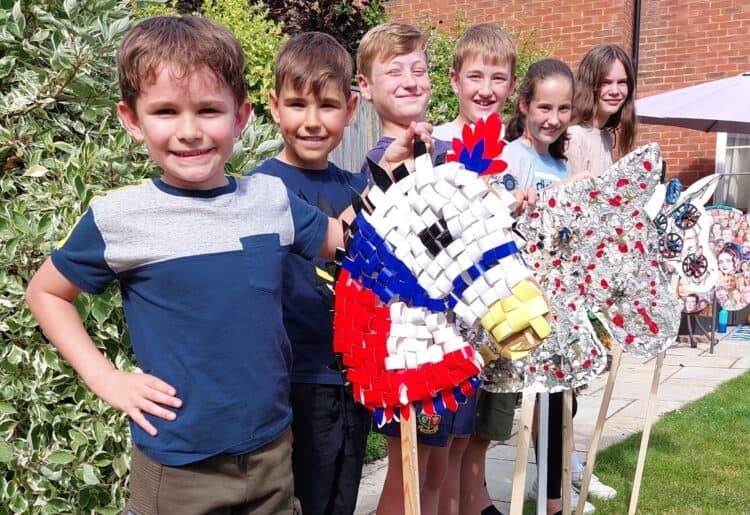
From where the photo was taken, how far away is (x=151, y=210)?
1.57 meters

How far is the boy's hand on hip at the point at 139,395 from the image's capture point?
60.5 inches

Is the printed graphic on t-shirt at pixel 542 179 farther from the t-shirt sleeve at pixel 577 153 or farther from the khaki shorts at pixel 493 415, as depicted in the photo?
the khaki shorts at pixel 493 415

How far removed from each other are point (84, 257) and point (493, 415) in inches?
66.3

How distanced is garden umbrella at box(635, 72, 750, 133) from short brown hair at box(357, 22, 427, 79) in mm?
5570

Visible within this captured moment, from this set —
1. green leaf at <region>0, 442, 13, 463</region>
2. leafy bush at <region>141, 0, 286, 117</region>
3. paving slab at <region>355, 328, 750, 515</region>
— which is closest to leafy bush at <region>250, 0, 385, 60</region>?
leafy bush at <region>141, 0, 286, 117</region>

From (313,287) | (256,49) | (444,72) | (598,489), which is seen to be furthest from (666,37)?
(313,287)

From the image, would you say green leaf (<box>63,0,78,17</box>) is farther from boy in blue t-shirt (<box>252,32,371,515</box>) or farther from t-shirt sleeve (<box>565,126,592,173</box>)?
t-shirt sleeve (<box>565,126,592,173</box>)

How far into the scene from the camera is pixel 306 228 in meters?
1.78

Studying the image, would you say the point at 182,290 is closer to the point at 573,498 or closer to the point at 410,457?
the point at 410,457

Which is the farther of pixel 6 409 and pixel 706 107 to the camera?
pixel 706 107

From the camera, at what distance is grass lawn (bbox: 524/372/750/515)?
3.64m

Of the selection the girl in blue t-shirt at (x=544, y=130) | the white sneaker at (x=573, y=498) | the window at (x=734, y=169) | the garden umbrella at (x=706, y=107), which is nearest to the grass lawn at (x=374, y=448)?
the white sneaker at (x=573, y=498)

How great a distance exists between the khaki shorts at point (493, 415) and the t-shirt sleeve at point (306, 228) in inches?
47.4

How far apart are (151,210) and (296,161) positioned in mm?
617
